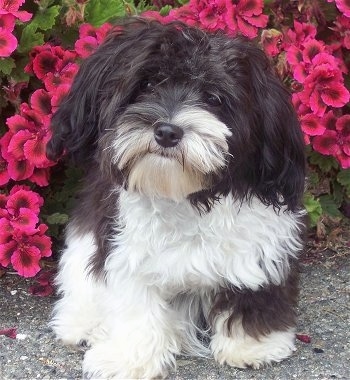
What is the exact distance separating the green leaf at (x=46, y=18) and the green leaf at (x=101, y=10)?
0.20m

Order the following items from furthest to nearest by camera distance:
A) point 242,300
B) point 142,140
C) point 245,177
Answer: point 242,300 → point 245,177 → point 142,140

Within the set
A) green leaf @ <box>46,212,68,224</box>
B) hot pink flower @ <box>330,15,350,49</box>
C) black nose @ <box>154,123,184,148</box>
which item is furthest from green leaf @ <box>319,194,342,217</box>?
black nose @ <box>154,123,184,148</box>

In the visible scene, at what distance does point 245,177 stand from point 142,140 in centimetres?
48

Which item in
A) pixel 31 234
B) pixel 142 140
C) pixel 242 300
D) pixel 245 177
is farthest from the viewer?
pixel 31 234

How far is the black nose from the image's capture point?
2.43 m

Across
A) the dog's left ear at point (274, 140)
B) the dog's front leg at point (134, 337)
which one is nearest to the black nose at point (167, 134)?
the dog's left ear at point (274, 140)

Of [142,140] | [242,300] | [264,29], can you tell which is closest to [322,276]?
[242,300]

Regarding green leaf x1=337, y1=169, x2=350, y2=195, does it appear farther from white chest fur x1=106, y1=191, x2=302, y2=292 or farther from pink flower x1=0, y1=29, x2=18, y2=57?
pink flower x1=0, y1=29, x2=18, y2=57

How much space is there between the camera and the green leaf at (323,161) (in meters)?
3.92

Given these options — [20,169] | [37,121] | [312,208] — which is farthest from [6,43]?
[312,208]

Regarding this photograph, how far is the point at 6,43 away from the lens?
323 cm

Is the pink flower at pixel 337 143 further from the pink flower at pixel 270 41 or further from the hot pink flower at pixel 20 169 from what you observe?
the hot pink flower at pixel 20 169

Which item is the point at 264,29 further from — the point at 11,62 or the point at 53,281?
the point at 53,281

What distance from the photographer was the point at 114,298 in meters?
3.03
